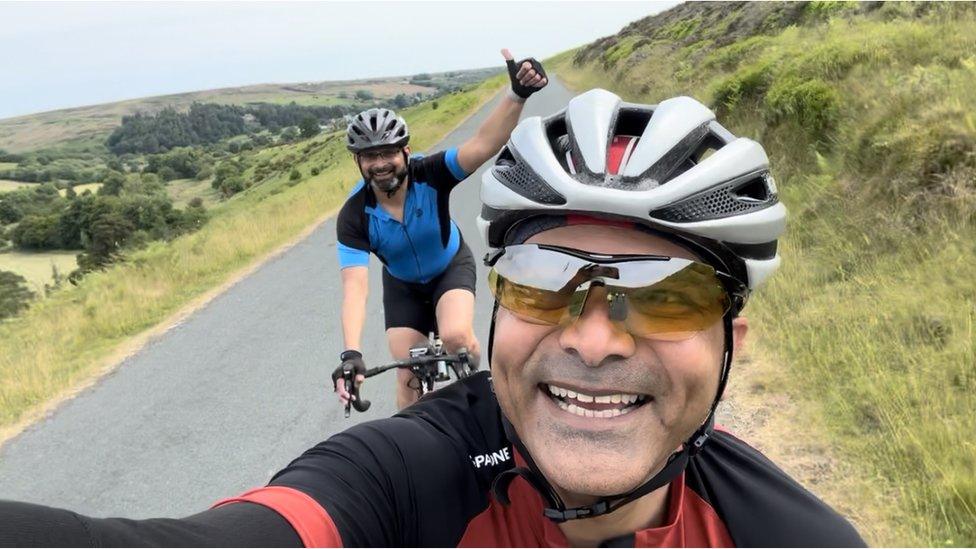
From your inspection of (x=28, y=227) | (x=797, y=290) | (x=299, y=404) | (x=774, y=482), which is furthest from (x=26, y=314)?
(x=28, y=227)

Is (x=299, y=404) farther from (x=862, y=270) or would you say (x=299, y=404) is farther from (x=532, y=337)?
(x=862, y=270)

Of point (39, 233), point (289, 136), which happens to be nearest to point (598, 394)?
point (39, 233)

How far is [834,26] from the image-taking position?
10203 millimetres

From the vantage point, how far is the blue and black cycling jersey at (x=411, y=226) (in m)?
3.56

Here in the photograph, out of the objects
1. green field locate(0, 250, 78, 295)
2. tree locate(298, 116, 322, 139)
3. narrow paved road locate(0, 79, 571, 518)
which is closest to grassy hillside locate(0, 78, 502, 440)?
narrow paved road locate(0, 79, 571, 518)

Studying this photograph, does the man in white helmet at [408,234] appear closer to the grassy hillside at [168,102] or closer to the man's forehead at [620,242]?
the man's forehead at [620,242]

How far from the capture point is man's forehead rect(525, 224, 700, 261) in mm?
1515

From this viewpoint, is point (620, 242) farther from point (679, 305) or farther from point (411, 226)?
point (411, 226)

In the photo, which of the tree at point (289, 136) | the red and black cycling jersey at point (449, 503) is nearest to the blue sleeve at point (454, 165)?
the red and black cycling jersey at point (449, 503)

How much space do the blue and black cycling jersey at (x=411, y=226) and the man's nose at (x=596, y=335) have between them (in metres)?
2.16

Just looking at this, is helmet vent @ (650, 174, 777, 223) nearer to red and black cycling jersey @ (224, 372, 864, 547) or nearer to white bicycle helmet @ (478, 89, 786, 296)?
white bicycle helmet @ (478, 89, 786, 296)

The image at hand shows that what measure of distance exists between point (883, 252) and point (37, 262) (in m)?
50.5

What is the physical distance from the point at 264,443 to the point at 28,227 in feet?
182

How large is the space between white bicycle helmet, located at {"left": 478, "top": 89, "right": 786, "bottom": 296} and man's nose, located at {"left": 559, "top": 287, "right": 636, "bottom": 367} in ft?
0.70
